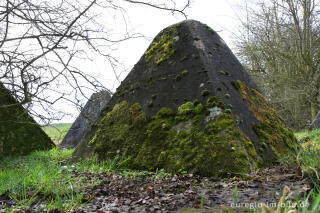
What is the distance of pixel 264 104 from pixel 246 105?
2.40 feet

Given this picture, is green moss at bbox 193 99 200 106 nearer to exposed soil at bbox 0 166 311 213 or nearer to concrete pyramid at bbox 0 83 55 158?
exposed soil at bbox 0 166 311 213

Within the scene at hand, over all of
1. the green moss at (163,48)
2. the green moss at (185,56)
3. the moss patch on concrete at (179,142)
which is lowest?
the moss patch on concrete at (179,142)

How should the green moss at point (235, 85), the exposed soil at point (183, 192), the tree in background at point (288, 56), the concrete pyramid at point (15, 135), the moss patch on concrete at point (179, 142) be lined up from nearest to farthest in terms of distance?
1. the exposed soil at point (183, 192)
2. the moss patch on concrete at point (179, 142)
3. the green moss at point (235, 85)
4. the concrete pyramid at point (15, 135)
5. the tree in background at point (288, 56)

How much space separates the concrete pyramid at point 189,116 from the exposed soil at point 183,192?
1.10 ft

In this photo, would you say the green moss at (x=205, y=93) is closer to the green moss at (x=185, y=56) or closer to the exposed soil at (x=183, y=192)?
the green moss at (x=185, y=56)

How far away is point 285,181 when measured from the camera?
258 cm

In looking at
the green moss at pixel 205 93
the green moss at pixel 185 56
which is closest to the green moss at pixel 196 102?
the green moss at pixel 205 93

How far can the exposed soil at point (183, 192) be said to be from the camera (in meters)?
2.14

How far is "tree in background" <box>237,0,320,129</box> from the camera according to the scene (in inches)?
467

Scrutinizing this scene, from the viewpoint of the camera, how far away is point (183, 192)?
2.64m

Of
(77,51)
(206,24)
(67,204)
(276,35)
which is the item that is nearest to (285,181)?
(67,204)

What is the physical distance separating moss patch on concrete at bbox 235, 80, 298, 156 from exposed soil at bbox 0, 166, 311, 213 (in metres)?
0.77

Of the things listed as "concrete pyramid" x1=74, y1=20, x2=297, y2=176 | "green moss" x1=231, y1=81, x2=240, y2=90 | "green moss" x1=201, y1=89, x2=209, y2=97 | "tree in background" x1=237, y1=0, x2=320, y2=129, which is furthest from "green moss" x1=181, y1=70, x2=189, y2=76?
"tree in background" x1=237, y1=0, x2=320, y2=129

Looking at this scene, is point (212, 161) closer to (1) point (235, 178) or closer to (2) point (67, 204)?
(1) point (235, 178)
